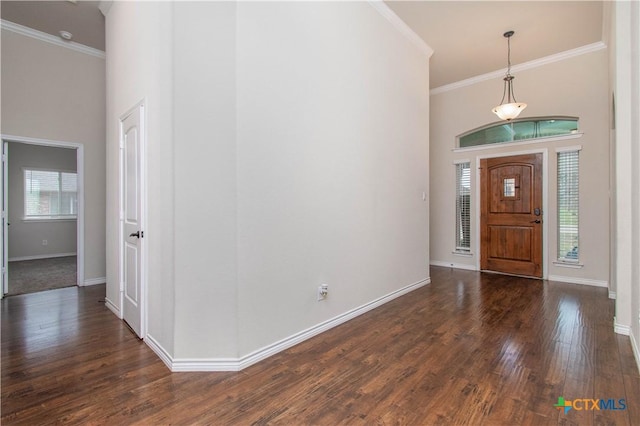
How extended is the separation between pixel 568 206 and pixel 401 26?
3.80m

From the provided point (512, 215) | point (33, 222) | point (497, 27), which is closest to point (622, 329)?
point (512, 215)

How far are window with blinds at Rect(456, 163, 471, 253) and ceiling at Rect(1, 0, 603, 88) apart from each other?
6.62ft

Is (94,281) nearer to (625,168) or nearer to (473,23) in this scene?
(473,23)

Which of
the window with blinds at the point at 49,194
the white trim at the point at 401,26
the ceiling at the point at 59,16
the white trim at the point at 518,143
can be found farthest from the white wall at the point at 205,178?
the window with blinds at the point at 49,194

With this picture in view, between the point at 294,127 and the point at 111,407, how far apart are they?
2.37 m

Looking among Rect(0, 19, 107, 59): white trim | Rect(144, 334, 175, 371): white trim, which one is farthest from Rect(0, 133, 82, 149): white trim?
Rect(144, 334, 175, 371): white trim

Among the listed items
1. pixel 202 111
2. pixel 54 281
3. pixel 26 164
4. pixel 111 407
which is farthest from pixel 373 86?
pixel 26 164

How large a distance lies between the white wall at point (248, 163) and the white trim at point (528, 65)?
3034 millimetres

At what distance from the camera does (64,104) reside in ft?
15.3

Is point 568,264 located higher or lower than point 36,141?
lower

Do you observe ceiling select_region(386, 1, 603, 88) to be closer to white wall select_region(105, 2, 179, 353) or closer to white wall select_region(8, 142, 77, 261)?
white wall select_region(105, 2, 179, 353)

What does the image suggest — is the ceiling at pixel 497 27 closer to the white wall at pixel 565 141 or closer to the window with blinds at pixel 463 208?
the white wall at pixel 565 141

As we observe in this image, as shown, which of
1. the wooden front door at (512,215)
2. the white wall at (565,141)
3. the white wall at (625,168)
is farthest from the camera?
the wooden front door at (512,215)

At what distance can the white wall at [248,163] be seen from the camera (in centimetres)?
229
